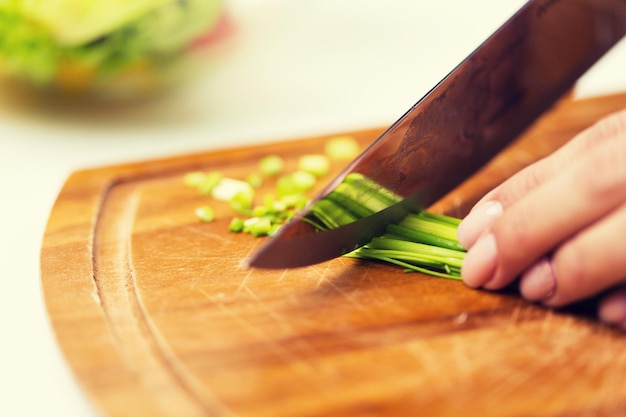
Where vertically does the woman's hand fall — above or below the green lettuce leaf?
below

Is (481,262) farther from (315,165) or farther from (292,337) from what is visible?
(315,165)

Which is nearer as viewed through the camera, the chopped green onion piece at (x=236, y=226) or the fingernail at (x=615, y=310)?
the fingernail at (x=615, y=310)

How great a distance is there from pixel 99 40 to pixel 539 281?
1455 mm

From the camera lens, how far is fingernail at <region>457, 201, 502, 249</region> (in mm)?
1295

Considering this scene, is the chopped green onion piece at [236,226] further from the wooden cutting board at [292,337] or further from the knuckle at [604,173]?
the knuckle at [604,173]

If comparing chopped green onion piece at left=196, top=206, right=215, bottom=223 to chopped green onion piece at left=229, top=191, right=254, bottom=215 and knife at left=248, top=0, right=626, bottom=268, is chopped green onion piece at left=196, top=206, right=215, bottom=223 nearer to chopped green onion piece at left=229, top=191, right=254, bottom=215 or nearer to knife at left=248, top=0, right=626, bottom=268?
chopped green onion piece at left=229, top=191, right=254, bottom=215

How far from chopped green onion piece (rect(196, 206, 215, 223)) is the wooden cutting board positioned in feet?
0.09

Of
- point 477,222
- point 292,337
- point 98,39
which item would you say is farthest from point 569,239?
point 98,39

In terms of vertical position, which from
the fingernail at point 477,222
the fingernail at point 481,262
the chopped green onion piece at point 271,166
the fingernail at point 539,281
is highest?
the chopped green onion piece at point 271,166

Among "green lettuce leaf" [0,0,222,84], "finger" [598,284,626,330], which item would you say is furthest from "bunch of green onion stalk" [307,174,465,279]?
"green lettuce leaf" [0,0,222,84]

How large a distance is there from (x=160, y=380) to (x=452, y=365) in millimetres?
435

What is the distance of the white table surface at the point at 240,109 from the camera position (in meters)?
1.38

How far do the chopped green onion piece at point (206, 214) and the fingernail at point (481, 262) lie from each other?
57 centimetres

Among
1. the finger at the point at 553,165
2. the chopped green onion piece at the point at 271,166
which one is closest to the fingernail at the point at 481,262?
the finger at the point at 553,165
